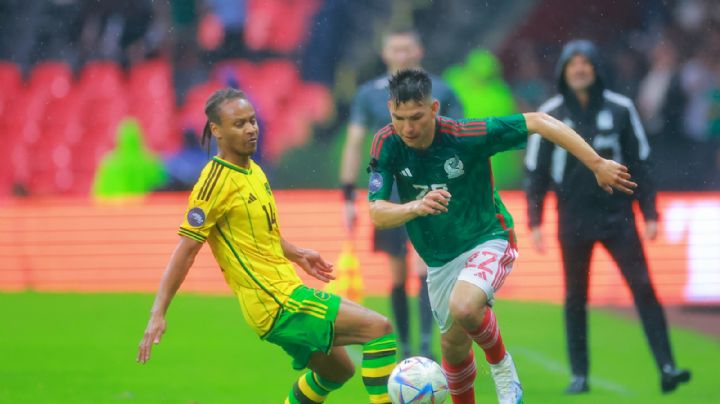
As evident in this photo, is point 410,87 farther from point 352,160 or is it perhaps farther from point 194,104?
point 194,104

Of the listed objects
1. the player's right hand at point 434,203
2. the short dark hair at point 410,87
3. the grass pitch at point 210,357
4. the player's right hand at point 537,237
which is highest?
the short dark hair at point 410,87

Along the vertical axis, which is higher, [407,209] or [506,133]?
[506,133]

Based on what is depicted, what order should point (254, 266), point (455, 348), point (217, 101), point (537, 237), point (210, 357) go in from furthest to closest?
1. point (210, 357)
2. point (537, 237)
3. point (455, 348)
4. point (217, 101)
5. point (254, 266)

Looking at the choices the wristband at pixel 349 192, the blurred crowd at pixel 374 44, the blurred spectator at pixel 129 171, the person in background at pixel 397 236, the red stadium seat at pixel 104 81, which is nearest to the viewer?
the person in background at pixel 397 236

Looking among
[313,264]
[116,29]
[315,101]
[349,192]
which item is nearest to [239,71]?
[315,101]

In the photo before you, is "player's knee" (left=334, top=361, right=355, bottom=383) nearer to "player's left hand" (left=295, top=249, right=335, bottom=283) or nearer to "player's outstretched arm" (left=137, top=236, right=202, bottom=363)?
"player's left hand" (left=295, top=249, right=335, bottom=283)

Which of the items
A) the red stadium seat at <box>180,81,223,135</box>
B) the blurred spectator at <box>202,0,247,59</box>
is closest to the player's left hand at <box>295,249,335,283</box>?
the red stadium seat at <box>180,81,223,135</box>

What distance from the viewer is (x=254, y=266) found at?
4961 millimetres

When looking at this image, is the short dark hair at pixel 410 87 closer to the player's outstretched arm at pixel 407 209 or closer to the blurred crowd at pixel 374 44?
the player's outstretched arm at pixel 407 209

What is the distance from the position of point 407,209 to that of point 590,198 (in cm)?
252

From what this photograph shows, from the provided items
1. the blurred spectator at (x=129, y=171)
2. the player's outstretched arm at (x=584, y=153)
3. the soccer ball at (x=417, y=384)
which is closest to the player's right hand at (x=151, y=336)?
the soccer ball at (x=417, y=384)

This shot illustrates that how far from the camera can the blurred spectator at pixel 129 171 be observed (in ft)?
46.9

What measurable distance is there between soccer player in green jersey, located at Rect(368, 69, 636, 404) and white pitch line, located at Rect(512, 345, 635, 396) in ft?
5.79

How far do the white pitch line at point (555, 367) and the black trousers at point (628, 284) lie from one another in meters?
0.27
